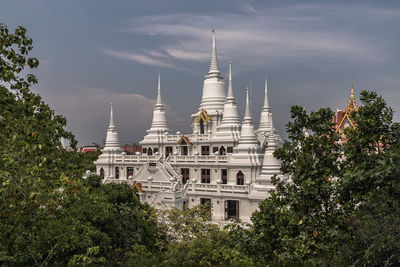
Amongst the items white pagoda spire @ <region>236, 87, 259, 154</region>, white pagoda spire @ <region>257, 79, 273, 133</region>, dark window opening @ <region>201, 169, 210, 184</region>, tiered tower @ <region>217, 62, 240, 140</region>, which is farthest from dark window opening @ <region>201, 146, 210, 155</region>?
white pagoda spire @ <region>257, 79, 273, 133</region>

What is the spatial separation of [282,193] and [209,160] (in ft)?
85.8

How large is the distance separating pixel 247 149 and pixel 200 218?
14.7 meters

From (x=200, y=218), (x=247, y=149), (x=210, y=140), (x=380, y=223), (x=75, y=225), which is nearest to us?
(x=380, y=223)

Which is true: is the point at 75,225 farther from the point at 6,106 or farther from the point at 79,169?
the point at 6,106

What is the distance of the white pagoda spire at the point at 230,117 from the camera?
38.3 metres

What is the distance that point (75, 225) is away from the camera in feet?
33.4

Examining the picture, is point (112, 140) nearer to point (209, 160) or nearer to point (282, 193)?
point (209, 160)

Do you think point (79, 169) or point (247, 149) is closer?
point (79, 169)

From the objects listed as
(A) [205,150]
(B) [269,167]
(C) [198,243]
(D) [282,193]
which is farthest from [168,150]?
(D) [282,193]

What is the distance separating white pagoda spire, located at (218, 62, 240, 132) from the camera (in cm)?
3834

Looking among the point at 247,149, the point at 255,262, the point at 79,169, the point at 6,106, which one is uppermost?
the point at 247,149

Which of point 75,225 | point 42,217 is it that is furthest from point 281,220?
point 42,217

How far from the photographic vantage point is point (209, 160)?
36812 mm

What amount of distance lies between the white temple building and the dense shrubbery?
17554mm
